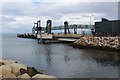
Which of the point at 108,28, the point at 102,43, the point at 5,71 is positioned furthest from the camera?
the point at 108,28

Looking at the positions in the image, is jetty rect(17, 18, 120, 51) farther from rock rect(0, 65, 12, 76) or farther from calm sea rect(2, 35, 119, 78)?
rock rect(0, 65, 12, 76)

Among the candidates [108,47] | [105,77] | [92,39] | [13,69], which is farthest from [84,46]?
[13,69]

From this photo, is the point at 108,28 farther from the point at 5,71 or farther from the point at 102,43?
the point at 5,71

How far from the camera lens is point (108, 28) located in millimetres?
61656

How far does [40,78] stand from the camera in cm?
1509

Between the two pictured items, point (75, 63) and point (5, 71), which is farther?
point (75, 63)

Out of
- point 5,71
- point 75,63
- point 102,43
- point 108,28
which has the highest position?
point 108,28

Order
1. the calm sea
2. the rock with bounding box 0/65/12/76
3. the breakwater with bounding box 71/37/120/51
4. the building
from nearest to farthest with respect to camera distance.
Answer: the rock with bounding box 0/65/12/76, the calm sea, the breakwater with bounding box 71/37/120/51, the building

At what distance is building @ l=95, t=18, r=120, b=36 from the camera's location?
58.0 meters

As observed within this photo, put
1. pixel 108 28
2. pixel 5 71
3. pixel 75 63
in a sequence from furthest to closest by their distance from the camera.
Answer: pixel 108 28, pixel 75 63, pixel 5 71

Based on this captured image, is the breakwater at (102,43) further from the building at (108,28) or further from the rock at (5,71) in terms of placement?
the rock at (5,71)

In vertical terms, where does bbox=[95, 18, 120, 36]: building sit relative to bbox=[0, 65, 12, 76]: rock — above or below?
above

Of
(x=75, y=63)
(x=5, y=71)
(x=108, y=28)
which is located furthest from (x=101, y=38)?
(x=5, y=71)

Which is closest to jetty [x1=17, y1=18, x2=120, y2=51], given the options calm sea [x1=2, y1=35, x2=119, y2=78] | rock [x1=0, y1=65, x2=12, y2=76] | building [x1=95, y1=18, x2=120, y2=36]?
building [x1=95, y1=18, x2=120, y2=36]
